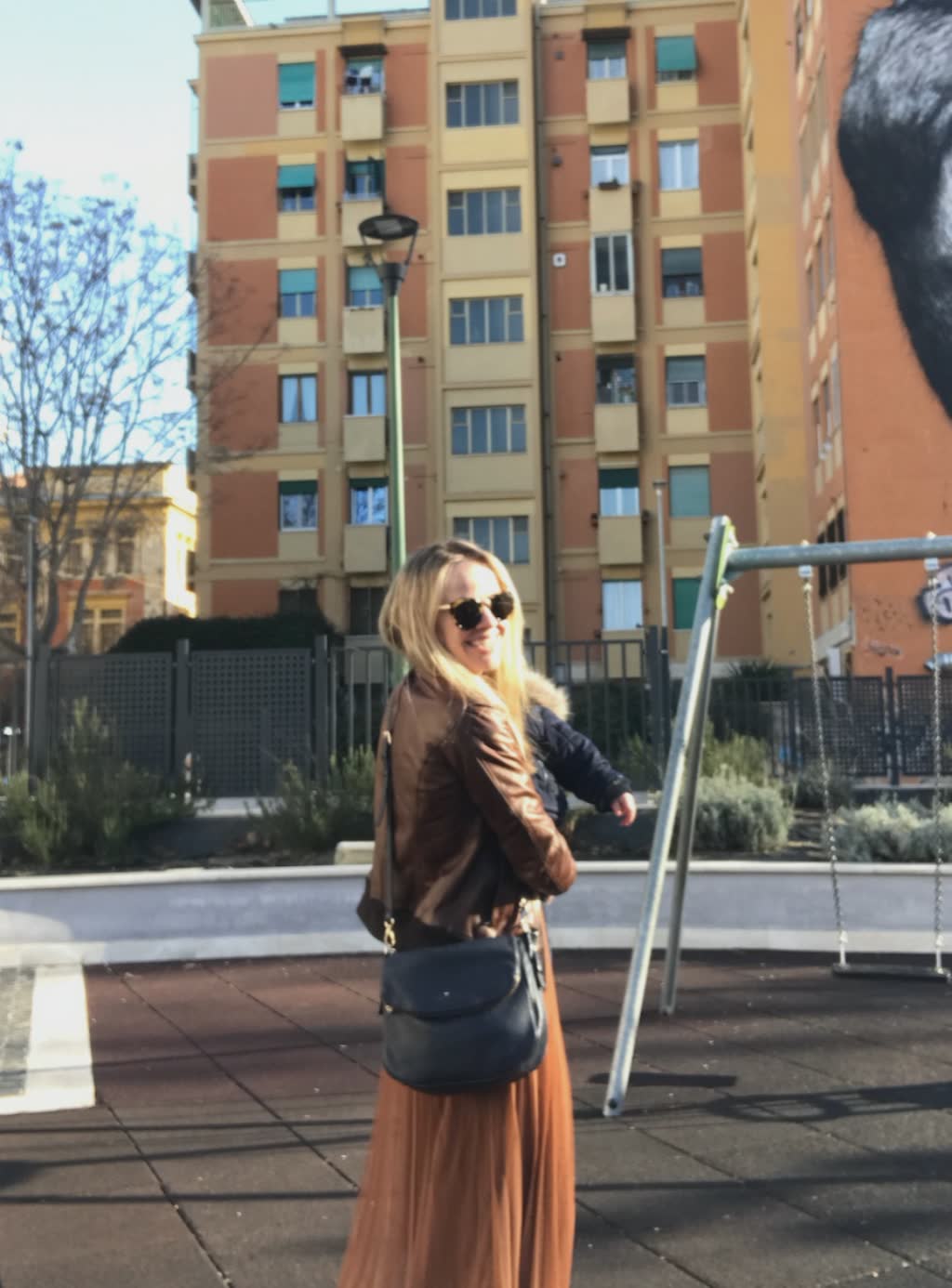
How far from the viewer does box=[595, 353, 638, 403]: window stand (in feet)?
138

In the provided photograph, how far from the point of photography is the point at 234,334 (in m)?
42.3

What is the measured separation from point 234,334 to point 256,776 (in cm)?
3061

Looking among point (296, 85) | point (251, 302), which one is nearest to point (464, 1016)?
point (251, 302)

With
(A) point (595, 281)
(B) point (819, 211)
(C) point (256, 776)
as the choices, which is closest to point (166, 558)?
(A) point (595, 281)

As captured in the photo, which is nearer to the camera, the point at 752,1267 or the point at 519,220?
the point at 752,1267

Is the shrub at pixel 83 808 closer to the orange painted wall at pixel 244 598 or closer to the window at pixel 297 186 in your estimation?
the orange painted wall at pixel 244 598

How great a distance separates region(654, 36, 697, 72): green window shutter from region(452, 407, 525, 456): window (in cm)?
1091

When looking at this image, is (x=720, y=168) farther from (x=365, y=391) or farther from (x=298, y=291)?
(x=298, y=291)

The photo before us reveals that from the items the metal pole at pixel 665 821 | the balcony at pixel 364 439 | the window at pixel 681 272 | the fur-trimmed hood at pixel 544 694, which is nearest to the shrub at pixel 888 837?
the metal pole at pixel 665 821

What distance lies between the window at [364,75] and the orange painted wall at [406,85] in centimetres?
23

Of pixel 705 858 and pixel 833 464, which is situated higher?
pixel 833 464

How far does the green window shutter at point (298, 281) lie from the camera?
1684 inches

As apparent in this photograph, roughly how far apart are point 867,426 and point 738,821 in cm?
2157

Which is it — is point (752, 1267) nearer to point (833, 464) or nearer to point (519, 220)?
point (833, 464)
